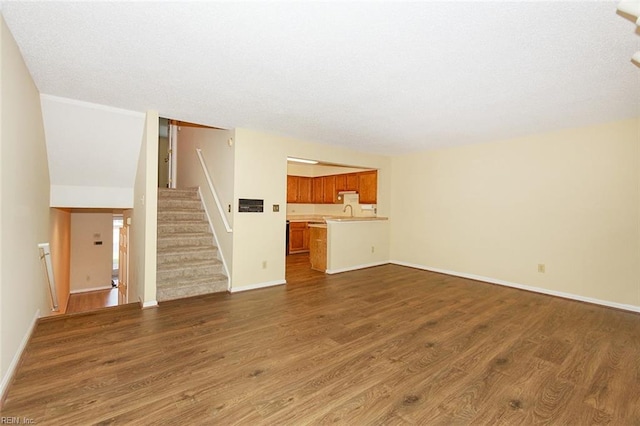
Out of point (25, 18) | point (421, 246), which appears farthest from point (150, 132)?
point (421, 246)

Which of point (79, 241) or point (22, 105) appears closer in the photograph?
point (22, 105)

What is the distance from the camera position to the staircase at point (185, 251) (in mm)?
4141

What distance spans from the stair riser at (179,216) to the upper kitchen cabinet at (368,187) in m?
3.58

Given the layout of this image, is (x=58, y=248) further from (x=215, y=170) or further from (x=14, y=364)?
(x=14, y=364)

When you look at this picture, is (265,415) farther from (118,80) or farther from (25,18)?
(118,80)

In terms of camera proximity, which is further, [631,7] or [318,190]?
[318,190]

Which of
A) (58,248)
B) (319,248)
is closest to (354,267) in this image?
(319,248)

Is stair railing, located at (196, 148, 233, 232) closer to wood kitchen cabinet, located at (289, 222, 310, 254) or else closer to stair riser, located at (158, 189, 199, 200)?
stair riser, located at (158, 189, 199, 200)

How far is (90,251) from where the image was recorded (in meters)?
7.70

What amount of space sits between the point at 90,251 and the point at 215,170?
531 centimetres

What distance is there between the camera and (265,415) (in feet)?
5.86

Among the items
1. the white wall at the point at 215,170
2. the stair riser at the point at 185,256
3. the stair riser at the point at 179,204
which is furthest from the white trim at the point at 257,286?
the stair riser at the point at 179,204

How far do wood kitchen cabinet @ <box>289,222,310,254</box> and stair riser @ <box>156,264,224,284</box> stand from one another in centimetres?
350

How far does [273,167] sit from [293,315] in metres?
2.36
